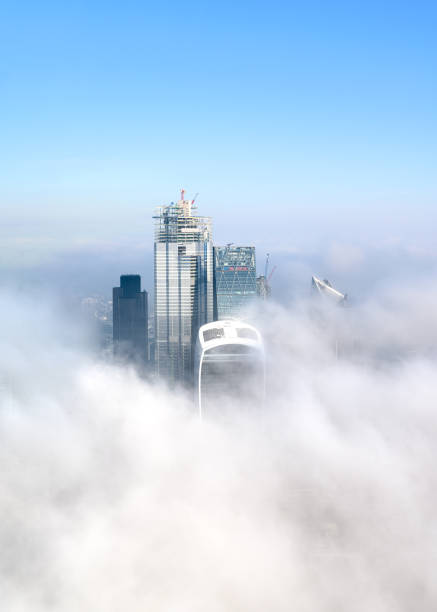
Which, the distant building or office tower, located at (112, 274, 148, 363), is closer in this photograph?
office tower, located at (112, 274, 148, 363)

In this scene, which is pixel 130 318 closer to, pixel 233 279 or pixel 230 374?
pixel 233 279

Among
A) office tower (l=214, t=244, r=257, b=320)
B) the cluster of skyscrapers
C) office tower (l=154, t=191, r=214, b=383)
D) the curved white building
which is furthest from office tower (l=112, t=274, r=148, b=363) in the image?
the curved white building

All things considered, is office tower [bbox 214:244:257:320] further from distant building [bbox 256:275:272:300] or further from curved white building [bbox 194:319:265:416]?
curved white building [bbox 194:319:265:416]

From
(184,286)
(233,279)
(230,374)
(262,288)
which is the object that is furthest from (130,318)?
(230,374)

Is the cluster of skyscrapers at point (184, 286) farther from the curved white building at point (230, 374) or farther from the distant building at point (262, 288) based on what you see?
the curved white building at point (230, 374)

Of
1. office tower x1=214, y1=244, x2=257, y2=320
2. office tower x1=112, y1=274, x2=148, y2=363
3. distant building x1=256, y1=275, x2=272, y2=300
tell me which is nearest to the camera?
office tower x1=112, y1=274, x2=148, y2=363

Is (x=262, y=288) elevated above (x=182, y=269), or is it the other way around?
(x=182, y=269)

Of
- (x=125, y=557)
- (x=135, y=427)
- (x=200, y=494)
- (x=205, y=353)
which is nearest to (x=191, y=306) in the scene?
(x=205, y=353)

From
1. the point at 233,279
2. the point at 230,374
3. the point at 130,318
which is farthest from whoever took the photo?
the point at 233,279
